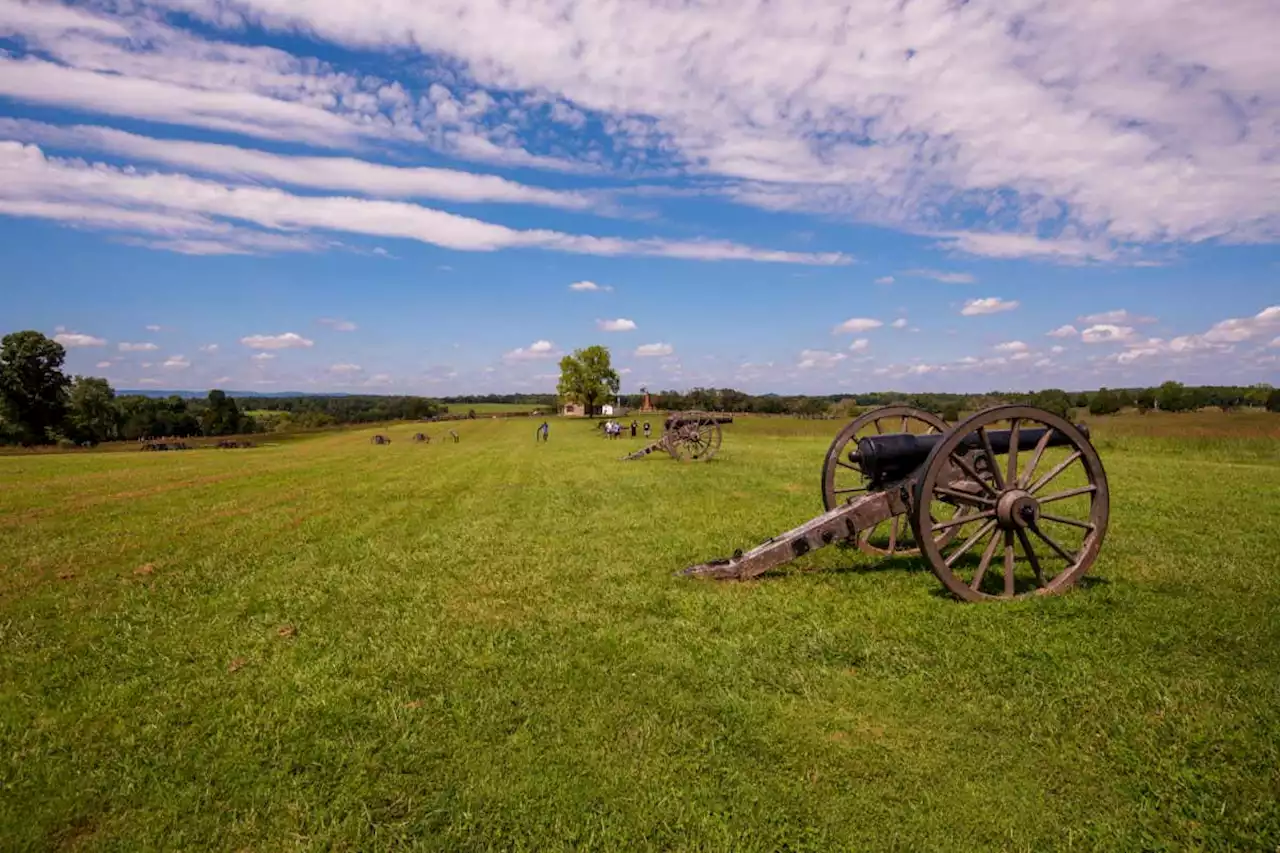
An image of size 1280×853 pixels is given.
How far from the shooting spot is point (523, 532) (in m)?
10.4

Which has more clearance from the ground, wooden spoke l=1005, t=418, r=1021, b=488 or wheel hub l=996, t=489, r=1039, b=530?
wooden spoke l=1005, t=418, r=1021, b=488

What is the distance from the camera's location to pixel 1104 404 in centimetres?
5600

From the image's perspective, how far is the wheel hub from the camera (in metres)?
6.47

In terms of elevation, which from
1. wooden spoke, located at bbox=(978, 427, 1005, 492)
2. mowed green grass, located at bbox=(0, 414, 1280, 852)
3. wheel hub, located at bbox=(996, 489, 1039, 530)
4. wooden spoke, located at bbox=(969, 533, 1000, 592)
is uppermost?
wooden spoke, located at bbox=(978, 427, 1005, 492)

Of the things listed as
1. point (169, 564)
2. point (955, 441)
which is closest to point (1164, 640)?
point (955, 441)

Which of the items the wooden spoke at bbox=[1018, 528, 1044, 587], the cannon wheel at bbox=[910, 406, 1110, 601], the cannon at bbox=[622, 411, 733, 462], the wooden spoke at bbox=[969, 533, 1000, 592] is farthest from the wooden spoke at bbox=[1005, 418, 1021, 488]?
the cannon at bbox=[622, 411, 733, 462]

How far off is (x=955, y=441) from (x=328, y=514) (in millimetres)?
11234

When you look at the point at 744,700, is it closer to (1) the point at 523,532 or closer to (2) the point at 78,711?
(2) the point at 78,711

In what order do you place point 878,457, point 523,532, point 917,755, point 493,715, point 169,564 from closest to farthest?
point 917,755
point 493,715
point 878,457
point 169,564
point 523,532

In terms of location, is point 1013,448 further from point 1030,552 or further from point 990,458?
point 1030,552

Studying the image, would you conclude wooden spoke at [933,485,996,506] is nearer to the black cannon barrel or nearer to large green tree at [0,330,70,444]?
the black cannon barrel

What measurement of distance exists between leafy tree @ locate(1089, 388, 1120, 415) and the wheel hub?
56.7 metres

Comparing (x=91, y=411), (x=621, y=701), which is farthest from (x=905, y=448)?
(x=91, y=411)

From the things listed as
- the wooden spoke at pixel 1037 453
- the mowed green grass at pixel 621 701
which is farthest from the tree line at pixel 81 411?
the wooden spoke at pixel 1037 453
